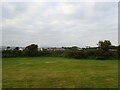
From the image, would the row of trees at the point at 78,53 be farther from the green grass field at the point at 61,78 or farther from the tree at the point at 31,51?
the green grass field at the point at 61,78

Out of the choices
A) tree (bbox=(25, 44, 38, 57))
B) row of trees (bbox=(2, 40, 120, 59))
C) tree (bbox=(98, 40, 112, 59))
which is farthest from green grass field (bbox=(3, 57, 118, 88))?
tree (bbox=(25, 44, 38, 57))

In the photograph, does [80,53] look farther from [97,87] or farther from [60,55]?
[97,87]

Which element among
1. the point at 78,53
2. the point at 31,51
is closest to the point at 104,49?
the point at 78,53

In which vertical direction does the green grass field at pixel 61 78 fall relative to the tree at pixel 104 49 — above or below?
below

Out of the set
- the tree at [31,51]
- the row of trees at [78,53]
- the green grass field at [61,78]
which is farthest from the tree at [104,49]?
the green grass field at [61,78]

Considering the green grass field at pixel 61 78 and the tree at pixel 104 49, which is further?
the tree at pixel 104 49

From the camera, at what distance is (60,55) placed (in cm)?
2712

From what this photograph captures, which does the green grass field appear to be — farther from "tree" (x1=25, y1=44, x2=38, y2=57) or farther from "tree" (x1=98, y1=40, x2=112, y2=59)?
"tree" (x1=25, y1=44, x2=38, y2=57)

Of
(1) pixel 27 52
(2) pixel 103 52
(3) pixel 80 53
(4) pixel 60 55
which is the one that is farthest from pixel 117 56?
(1) pixel 27 52

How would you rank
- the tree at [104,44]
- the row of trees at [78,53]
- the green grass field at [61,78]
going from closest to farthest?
the green grass field at [61,78] < the row of trees at [78,53] < the tree at [104,44]

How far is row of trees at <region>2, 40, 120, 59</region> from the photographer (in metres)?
23.8

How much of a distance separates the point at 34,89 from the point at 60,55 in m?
19.8

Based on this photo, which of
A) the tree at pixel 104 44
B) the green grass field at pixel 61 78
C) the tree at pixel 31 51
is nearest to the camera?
the green grass field at pixel 61 78

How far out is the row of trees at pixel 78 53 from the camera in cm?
2383
